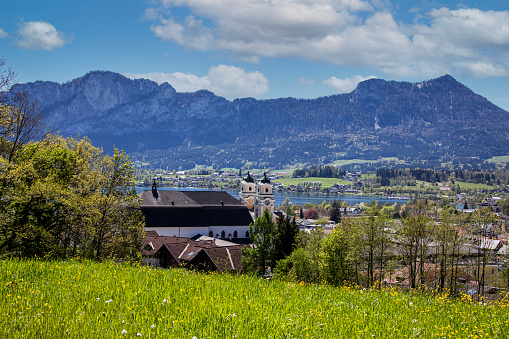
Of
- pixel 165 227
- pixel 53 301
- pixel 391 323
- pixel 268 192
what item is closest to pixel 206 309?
pixel 53 301

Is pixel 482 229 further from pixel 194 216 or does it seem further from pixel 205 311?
pixel 194 216

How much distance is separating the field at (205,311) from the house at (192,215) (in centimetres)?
5182

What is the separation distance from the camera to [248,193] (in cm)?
7856

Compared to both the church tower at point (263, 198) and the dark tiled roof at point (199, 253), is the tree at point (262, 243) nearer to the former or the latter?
the dark tiled roof at point (199, 253)

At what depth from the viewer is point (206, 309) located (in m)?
6.77

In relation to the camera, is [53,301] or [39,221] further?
[39,221]

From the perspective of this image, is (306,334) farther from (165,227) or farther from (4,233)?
(165,227)

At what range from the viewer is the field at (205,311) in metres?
5.90

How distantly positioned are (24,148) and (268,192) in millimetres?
53319

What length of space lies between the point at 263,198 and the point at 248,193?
7647 millimetres

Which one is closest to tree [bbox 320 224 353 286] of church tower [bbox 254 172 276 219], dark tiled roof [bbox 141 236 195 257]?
dark tiled roof [bbox 141 236 195 257]

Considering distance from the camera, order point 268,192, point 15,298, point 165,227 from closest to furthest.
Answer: point 15,298 < point 165,227 < point 268,192

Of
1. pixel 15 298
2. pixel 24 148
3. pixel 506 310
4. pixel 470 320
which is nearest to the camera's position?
pixel 15 298

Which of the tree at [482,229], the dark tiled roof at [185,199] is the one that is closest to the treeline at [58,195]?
the tree at [482,229]
